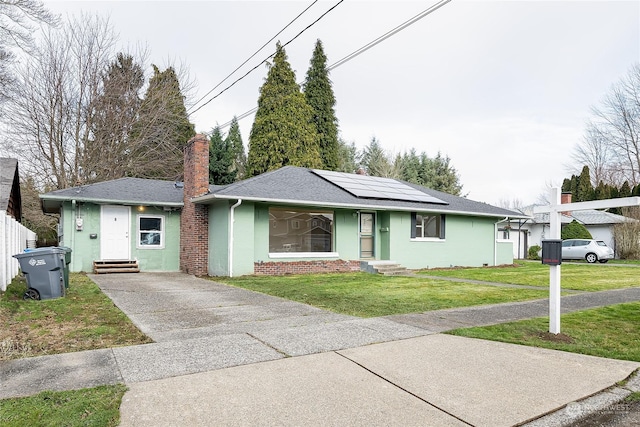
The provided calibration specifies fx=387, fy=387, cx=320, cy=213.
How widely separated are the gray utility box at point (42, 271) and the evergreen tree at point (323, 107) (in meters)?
24.3

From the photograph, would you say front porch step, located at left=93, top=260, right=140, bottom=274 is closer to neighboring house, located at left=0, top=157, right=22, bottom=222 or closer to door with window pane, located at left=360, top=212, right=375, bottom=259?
neighboring house, located at left=0, top=157, right=22, bottom=222

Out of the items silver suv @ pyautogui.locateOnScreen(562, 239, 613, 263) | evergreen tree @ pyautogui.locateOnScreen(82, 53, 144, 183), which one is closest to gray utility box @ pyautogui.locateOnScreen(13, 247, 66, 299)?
evergreen tree @ pyautogui.locateOnScreen(82, 53, 144, 183)

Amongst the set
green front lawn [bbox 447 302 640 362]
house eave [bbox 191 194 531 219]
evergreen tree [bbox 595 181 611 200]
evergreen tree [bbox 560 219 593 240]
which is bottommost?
green front lawn [bbox 447 302 640 362]

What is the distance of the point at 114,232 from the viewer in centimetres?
1379

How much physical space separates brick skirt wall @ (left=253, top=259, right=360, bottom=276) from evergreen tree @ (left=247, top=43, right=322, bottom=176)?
14.9 metres

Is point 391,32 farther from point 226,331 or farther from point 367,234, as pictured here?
point 367,234

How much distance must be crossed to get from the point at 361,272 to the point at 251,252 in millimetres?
4165

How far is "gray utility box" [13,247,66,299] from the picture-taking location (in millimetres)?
7270

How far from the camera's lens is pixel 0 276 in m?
7.21

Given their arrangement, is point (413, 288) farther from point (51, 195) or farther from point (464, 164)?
point (464, 164)

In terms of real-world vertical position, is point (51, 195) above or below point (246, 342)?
above

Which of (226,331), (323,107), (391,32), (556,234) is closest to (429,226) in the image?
(391,32)

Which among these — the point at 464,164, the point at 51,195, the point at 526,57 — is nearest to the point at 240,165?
the point at 464,164

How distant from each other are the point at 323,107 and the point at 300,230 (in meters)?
20.3
